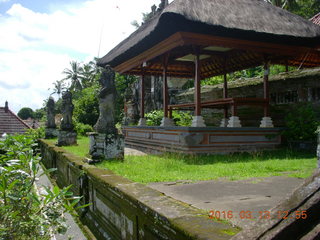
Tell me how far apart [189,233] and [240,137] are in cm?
681

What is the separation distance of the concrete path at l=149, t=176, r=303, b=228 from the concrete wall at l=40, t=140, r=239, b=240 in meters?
0.44

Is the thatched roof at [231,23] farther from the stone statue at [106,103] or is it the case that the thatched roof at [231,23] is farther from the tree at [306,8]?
the tree at [306,8]

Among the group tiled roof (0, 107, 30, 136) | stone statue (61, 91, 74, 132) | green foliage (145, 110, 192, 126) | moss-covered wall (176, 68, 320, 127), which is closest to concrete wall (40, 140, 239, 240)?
stone statue (61, 91, 74, 132)

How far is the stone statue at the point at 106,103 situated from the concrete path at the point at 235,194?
2126 mm

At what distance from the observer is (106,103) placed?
19.7 feet

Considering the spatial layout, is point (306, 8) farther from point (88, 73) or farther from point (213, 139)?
point (88, 73)

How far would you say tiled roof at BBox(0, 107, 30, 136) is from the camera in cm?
1592

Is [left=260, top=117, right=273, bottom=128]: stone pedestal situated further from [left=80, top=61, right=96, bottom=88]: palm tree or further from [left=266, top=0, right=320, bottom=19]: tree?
[left=80, top=61, right=96, bottom=88]: palm tree

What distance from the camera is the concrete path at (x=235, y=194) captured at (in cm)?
267

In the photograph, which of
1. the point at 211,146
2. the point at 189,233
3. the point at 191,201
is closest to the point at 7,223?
the point at 189,233

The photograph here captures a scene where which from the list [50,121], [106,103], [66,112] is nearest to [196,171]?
[106,103]

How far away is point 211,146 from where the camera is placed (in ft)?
25.6

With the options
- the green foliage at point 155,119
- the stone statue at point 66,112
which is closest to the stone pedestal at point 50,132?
the stone statue at point 66,112

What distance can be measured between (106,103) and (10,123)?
497 inches
